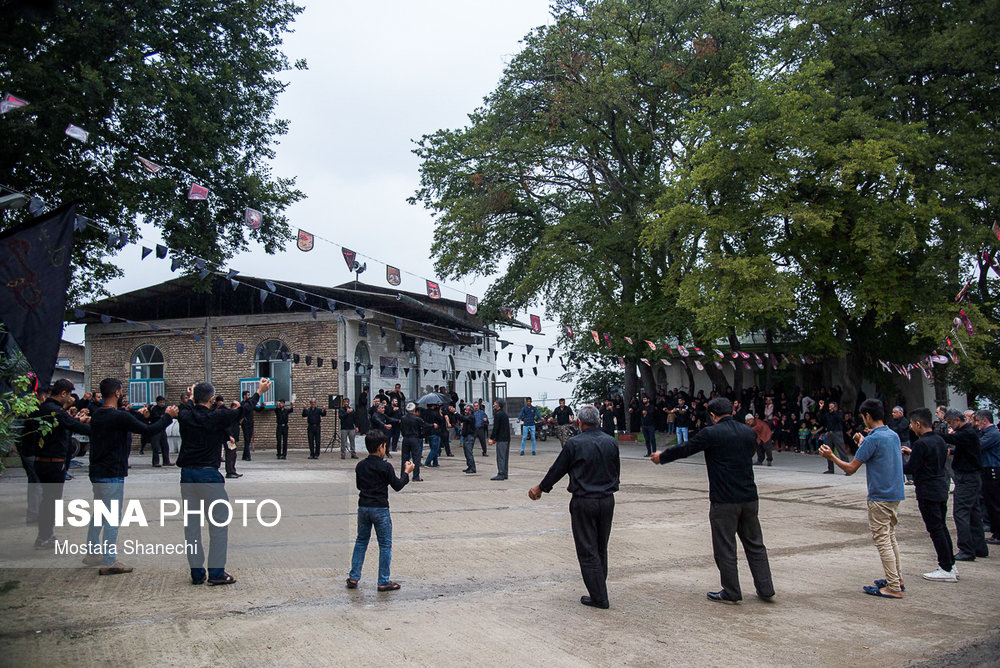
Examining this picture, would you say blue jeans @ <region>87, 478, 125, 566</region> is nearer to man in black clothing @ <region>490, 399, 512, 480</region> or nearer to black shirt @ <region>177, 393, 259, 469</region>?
black shirt @ <region>177, 393, 259, 469</region>

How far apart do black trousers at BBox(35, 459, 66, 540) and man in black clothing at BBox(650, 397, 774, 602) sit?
6549 millimetres

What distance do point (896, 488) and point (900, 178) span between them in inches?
720

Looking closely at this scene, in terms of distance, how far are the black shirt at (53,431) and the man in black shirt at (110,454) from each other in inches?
19.3

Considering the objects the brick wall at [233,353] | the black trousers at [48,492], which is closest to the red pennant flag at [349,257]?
the brick wall at [233,353]

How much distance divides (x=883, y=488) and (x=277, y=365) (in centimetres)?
2325

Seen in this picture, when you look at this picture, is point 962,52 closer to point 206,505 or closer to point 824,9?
point 824,9

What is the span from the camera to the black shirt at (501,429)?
17.6 m

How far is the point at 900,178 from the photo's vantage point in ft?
74.9

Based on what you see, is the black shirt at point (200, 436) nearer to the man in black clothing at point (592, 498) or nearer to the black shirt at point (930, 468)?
the man in black clothing at point (592, 498)

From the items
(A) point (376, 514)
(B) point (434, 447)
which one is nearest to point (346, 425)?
(B) point (434, 447)

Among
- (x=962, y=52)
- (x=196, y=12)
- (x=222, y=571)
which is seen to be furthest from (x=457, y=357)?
(x=222, y=571)

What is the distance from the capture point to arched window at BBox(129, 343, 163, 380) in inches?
1138

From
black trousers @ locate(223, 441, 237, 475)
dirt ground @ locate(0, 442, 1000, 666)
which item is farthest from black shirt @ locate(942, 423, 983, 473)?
black trousers @ locate(223, 441, 237, 475)

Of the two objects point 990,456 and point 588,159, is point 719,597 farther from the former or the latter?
point 588,159
